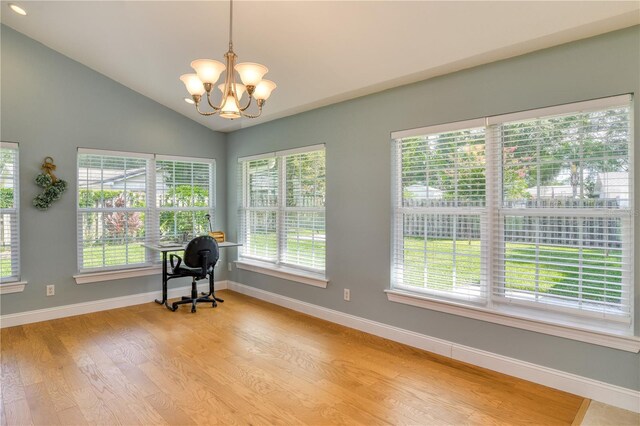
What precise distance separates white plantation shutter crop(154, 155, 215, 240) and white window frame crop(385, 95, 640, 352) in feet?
10.4

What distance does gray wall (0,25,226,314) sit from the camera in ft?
12.8

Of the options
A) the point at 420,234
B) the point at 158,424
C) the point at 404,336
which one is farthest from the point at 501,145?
the point at 158,424

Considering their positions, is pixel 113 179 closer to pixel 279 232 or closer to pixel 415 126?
pixel 279 232

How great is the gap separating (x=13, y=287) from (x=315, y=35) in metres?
4.07

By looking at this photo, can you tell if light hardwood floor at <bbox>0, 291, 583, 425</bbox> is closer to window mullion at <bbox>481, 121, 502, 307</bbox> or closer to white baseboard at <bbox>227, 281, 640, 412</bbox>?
white baseboard at <bbox>227, 281, 640, 412</bbox>

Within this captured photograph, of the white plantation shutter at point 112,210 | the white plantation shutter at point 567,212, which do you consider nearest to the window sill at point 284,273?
the white plantation shutter at point 112,210

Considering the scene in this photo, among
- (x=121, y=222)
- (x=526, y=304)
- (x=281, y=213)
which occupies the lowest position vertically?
(x=526, y=304)

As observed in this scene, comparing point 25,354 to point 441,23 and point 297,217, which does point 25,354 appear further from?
point 441,23

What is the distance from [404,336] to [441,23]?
8.57 feet

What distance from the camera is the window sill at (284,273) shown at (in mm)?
4175

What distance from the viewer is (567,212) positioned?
8.29 ft

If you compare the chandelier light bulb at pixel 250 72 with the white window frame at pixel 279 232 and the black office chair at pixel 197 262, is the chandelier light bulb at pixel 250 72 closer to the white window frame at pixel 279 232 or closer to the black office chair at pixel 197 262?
the white window frame at pixel 279 232

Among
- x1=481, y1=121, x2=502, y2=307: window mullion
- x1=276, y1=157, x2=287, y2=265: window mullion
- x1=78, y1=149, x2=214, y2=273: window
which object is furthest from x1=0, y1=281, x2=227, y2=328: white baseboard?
x1=481, y1=121, x2=502, y2=307: window mullion

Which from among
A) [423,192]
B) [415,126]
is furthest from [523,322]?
[415,126]
